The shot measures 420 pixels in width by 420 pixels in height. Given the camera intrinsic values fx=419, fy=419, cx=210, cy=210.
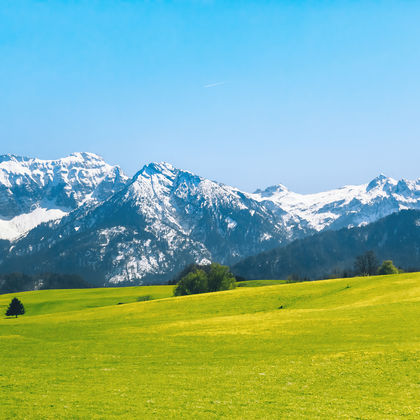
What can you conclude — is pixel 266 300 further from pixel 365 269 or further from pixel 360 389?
pixel 365 269

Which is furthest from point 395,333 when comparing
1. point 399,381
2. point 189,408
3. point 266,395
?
point 189,408

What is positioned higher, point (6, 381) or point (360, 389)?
point (6, 381)

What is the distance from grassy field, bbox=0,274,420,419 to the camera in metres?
23.9

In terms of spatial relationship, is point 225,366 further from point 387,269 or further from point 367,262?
point 367,262

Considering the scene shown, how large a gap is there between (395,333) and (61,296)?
488ft

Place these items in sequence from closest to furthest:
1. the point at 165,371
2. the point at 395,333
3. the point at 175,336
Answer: the point at 165,371 < the point at 395,333 < the point at 175,336

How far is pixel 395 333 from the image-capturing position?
44000 millimetres

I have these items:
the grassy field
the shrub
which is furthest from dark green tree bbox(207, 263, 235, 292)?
the grassy field

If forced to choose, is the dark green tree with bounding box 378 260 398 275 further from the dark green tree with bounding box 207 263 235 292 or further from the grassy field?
the grassy field

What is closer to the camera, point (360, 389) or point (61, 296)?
point (360, 389)

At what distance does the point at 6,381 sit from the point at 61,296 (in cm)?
14611

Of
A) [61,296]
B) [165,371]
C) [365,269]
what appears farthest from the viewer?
[365,269]

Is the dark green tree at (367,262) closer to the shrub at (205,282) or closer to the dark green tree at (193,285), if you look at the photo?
the shrub at (205,282)

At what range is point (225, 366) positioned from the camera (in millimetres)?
34562
